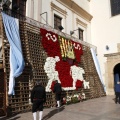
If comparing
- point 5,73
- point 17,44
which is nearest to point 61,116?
point 5,73

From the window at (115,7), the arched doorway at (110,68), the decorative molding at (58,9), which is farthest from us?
the window at (115,7)

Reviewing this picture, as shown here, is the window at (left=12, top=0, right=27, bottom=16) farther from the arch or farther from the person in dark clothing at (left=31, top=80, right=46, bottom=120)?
the arch

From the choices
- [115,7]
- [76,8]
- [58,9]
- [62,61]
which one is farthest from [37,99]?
[115,7]

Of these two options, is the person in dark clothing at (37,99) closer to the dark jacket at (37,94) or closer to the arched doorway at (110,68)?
the dark jacket at (37,94)

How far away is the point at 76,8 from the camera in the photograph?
695 inches

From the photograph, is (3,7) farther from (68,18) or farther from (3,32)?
(68,18)

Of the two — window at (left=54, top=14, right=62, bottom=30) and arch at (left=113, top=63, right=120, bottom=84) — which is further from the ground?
window at (left=54, top=14, right=62, bottom=30)

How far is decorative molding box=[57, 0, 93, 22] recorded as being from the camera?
1629cm

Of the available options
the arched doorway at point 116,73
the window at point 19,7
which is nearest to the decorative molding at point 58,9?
the window at point 19,7

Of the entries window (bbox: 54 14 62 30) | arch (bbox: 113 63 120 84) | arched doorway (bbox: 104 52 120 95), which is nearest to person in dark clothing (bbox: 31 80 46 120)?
window (bbox: 54 14 62 30)

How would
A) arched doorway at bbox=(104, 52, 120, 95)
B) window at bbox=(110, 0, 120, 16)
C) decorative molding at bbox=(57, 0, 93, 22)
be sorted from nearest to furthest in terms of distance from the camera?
decorative molding at bbox=(57, 0, 93, 22) < arched doorway at bbox=(104, 52, 120, 95) < window at bbox=(110, 0, 120, 16)

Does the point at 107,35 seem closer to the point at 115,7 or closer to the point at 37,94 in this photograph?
the point at 115,7

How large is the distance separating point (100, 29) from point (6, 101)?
12920mm

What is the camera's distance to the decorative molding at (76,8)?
16288mm
